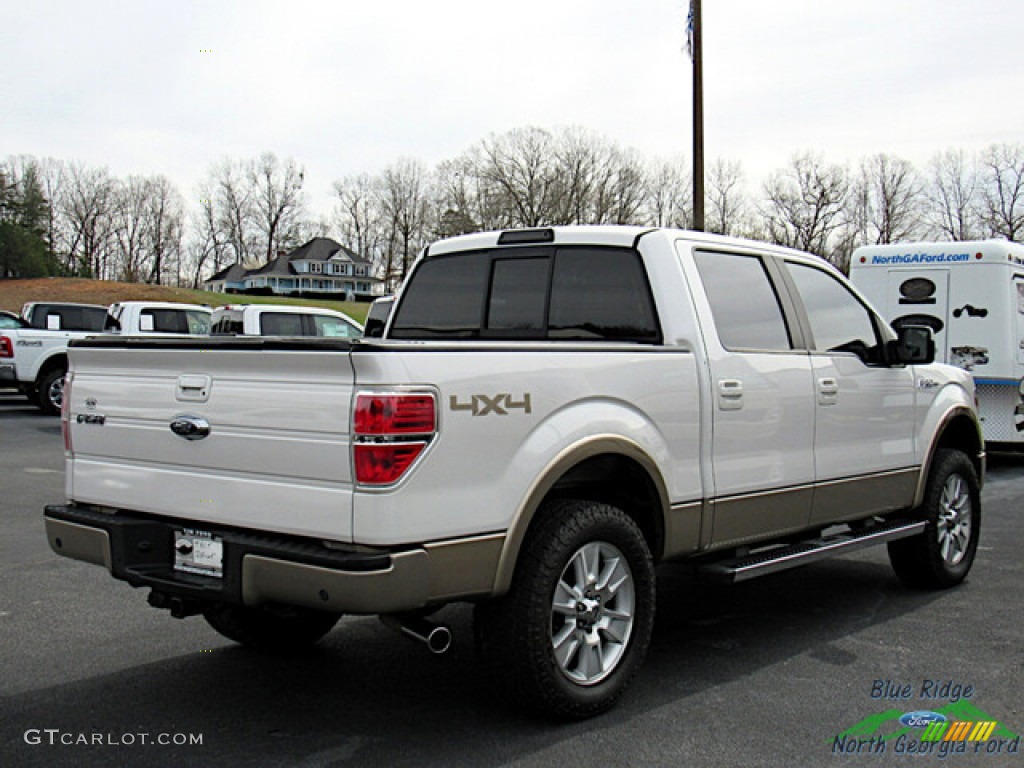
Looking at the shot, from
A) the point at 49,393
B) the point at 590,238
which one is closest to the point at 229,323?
the point at 49,393

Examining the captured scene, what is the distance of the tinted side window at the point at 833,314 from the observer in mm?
5605

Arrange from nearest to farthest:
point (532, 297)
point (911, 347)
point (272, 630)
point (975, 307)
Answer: point (272, 630) → point (532, 297) → point (911, 347) → point (975, 307)

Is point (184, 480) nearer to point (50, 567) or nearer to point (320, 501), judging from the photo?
point (320, 501)

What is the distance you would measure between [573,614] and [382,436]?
1.19 m

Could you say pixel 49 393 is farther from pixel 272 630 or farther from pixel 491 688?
pixel 491 688

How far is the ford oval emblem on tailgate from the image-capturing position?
3.77 m

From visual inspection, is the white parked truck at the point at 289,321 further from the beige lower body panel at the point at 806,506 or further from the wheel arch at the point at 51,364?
the beige lower body panel at the point at 806,506

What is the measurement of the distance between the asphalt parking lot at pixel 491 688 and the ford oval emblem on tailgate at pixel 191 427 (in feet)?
3.81

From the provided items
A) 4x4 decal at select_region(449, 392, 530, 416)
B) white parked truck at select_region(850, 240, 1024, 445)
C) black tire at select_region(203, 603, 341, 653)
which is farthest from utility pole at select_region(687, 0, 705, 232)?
4x4 decal at select_region(449, 392, 530, 416)

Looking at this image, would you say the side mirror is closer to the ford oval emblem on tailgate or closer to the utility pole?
the ford oval emblem on tailgate

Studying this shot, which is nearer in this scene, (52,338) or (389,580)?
(389,580)

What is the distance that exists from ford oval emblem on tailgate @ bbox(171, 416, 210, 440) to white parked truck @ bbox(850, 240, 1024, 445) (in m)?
10.4

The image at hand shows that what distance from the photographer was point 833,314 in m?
5.79

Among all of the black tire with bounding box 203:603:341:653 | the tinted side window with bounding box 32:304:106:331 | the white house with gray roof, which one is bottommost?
the black tire with bounding box 203:603:341:653
